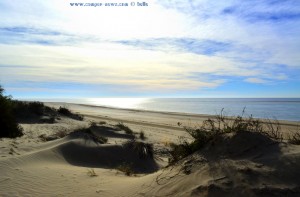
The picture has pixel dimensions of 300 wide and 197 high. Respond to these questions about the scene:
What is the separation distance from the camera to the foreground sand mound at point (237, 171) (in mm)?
5039

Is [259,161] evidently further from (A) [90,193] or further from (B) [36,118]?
(B) [36,118]

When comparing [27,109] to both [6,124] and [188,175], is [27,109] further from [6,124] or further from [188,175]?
[188,175]

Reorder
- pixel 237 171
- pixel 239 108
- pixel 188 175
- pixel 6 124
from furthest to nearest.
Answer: pixel 239 108
pixel 6 124
pixel 188 175
pixel 237 171

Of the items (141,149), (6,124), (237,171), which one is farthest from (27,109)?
(237,171)

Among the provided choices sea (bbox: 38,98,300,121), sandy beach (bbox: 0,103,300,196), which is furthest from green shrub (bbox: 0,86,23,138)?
sea (bbox: 38,98,300,121)

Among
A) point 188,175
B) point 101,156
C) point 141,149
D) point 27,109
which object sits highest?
point 27,109

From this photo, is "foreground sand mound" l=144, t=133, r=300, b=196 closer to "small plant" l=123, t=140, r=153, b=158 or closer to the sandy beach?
the sandy beach

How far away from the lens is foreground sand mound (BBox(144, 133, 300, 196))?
504 centimetres

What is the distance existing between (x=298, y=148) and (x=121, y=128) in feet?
44.4

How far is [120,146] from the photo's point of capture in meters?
12.5

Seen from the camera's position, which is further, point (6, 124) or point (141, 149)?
point (6, 124)

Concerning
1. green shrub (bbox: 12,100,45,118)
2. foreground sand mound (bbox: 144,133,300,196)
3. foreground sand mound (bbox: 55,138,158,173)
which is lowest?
foreground sand mound (bbox: 55,138,158,173)

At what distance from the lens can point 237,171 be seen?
17.7 feet

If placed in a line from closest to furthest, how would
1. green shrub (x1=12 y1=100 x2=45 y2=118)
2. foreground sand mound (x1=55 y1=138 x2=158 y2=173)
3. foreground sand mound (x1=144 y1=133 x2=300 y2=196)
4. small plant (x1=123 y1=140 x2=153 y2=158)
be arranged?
foreground sand mound (x1=144 y1=133 x2=300 y2=196) → foreground sand mound (x1=55 y1=138 x2=158 y2=173) → small plant (x1=123 y1=140 x2=153 y2=158) → green shrub (x1=12 y1=100 x2=45 y2=118)
